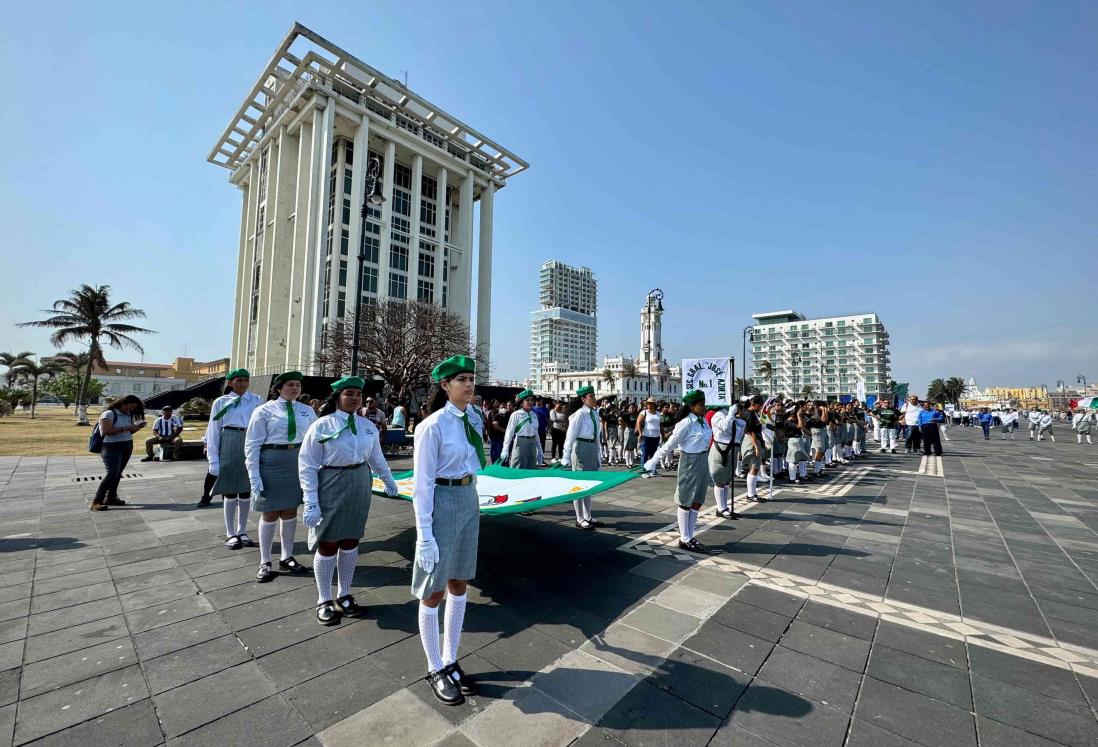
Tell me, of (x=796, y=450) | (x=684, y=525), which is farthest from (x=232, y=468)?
(x=796, y=450)

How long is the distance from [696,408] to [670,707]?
437 cm

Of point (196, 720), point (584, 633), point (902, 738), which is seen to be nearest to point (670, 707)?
point (584, 633)

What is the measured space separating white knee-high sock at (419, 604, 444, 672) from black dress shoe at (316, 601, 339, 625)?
1.42 m

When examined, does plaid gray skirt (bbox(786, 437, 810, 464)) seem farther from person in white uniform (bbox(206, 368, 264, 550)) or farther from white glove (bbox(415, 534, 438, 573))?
person in white uniform (bbox(206, 368, 264, 550))

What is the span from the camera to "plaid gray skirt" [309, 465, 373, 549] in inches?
161

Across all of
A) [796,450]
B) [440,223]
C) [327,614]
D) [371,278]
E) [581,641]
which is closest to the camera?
[581,641]

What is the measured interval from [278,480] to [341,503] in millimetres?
1544

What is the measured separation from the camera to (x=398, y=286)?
5066 centimetres

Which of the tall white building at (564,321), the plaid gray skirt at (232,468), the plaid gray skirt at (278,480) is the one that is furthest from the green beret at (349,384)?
the tall white building at (564,321)

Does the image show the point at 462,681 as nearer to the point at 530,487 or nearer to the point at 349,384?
the point at 349,384

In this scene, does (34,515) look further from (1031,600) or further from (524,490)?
(1031,600)

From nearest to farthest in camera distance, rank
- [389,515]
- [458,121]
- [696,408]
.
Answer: [696,408] → [389,515] → [458,121]

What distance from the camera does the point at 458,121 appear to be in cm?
5544

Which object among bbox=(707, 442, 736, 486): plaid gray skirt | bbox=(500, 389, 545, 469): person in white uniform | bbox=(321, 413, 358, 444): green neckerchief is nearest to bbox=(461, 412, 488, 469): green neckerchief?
bbox=(321, 413, 358, 444): green neckerchief
